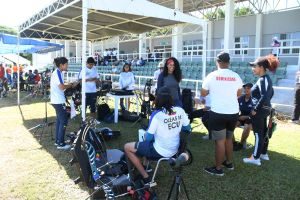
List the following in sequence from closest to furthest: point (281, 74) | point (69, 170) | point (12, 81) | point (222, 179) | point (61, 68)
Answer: point (222, 179)
point (69, 170)
point (61, 68)
point (281, 74)
point (12, 81)

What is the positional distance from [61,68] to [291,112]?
648 centimetres

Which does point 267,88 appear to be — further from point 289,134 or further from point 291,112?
point 291,112

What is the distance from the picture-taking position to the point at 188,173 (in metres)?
4.74

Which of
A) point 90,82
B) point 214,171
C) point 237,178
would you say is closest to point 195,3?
point 90,82

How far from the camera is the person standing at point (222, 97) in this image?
434 centimetres

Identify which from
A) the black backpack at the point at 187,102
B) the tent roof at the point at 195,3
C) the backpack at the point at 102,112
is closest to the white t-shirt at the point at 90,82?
the backpack at the point at 102,112

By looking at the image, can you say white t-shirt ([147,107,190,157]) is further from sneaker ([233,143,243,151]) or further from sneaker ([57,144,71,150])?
sneaker ([57,144,71,150])

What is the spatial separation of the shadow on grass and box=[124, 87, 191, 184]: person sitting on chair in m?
0.66

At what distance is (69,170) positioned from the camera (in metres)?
4.88

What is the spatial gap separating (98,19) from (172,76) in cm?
523

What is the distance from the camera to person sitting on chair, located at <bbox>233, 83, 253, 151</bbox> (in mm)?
5820

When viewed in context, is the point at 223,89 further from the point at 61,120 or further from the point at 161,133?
the point at 61,120

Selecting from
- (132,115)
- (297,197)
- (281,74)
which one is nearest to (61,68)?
(132,115)

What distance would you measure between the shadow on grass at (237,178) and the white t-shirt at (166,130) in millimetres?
715
